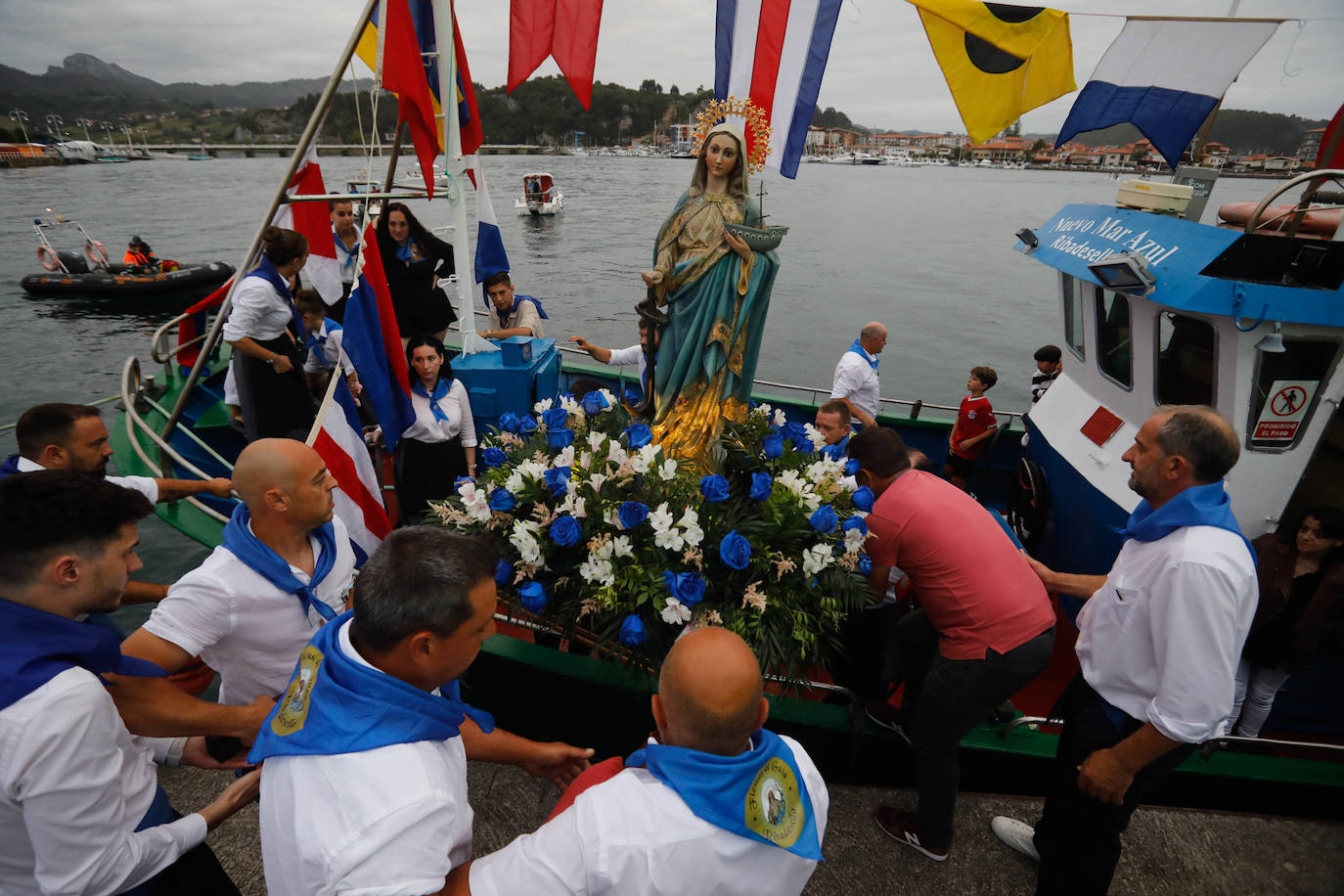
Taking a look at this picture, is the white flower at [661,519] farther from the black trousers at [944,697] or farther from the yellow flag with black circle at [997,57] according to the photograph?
the yellow flag with black circle at [997,57]

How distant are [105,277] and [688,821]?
26061mm

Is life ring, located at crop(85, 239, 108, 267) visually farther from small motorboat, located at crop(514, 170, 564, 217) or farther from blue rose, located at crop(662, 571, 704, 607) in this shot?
blue rose, located at crop(662, 571, 704, 607)

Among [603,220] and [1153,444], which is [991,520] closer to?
[1153,444]

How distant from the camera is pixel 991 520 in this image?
302cm

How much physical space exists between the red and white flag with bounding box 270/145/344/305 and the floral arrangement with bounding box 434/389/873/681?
3897 millimetres

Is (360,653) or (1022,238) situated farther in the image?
(1022,238)

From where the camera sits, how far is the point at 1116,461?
4.58m

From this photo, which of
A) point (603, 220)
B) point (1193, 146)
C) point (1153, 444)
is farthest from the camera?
point (603, 220)

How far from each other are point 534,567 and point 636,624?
23.4 inches

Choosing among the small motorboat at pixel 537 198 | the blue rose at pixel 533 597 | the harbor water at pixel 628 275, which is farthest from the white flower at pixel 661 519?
the small motorboat at pixel 537 198

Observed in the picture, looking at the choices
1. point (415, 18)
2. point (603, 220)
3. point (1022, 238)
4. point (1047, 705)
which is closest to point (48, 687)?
point (1047, 705)

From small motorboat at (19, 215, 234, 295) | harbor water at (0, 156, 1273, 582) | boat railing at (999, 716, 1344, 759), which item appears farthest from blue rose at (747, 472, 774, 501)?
small motorboat at (19, 215, 234, 295)

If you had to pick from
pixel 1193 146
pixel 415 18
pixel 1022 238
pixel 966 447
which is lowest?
pixel 966 447

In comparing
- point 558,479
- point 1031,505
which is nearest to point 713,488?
point 558,479
